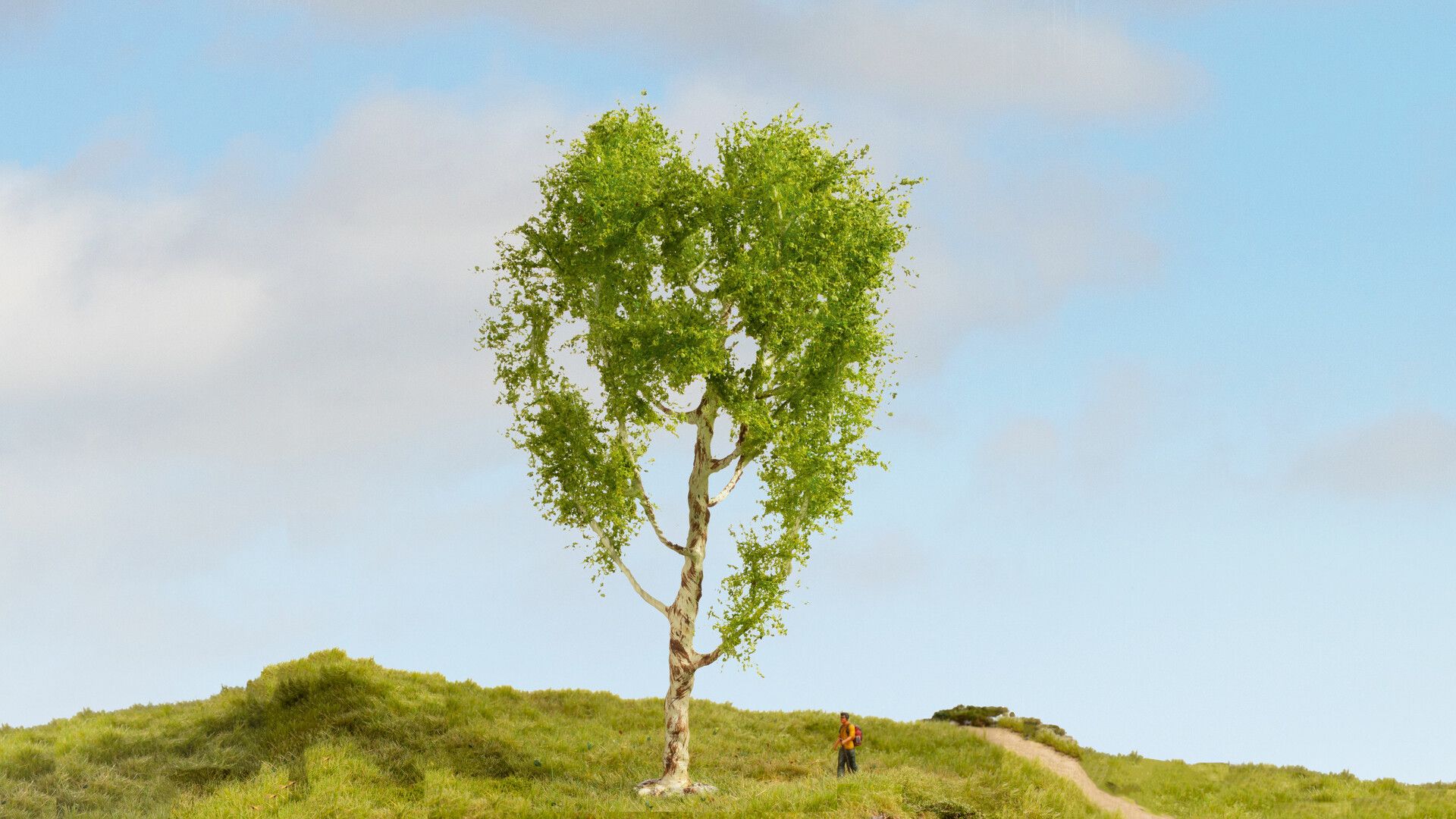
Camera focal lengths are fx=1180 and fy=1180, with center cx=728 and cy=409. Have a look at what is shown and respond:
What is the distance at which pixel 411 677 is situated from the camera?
39.6 m

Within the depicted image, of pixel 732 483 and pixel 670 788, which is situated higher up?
pixel 732 483

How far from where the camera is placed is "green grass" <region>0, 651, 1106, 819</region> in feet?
95.7

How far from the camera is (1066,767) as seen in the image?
1454 inches

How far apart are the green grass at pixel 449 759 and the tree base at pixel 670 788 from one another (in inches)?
25.2

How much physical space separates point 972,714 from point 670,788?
14.0 metres

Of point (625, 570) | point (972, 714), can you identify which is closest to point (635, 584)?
point (625, 570)

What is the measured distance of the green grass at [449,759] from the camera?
2916 centimetres

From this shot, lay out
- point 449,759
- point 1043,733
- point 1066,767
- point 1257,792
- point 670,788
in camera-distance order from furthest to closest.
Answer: point 1043,733, point 1066,767, point 1257,792, point 449,759, point 670,788

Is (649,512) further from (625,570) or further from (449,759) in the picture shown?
(449,759)

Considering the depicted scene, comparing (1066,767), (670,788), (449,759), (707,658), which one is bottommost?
(670,788)

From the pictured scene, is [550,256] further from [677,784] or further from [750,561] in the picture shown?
[677,784]

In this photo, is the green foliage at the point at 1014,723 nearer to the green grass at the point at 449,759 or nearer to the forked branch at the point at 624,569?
the green grass at the point at 449,759

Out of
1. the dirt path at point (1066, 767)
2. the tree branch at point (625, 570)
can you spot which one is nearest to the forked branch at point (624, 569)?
the tree branch at point (625, 570)

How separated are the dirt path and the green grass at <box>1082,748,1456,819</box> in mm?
572
